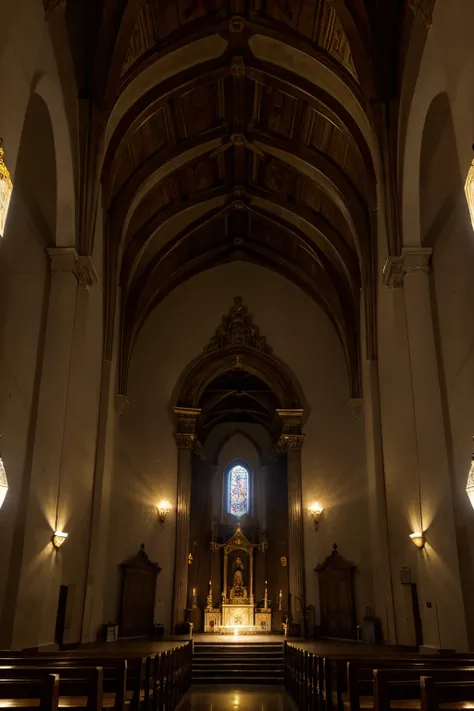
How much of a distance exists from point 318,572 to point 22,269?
11.1 metres

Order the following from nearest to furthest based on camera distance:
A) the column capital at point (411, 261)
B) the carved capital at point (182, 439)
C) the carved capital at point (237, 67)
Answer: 1. the column capital at point (411, 261)
2. the carved capital at point (237, 67)
3. the carved capital at point (182, 439)

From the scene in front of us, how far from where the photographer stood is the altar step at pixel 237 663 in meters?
13.1

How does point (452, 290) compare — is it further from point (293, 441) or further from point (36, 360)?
point (293, 441)

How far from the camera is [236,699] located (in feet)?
33.1

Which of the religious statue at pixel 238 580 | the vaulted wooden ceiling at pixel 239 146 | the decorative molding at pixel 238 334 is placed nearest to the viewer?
the vaulted wooden ceiling at pixel 239 146

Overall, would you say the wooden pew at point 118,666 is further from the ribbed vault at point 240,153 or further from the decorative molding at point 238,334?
the decorative molding at point 238,334

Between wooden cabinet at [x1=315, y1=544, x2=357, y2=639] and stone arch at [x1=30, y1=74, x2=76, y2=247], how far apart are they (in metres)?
10.5

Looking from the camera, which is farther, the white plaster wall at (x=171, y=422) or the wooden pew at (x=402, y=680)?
the white plaster wall at (x=171, y=422)

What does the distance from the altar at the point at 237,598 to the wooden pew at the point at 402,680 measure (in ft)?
52.5

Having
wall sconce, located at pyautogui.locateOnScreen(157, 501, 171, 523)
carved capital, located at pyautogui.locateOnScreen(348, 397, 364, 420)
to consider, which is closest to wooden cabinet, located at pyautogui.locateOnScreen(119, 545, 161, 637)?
wall sconce, located at pyautogui.locateOnScreen(157, 501, 171, 523)

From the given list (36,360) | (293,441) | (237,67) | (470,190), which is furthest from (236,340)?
(470,190)

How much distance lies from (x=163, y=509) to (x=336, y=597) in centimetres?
506

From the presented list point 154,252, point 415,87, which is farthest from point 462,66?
point 154,252

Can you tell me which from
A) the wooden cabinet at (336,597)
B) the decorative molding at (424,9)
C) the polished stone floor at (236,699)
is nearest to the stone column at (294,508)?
the wooden cabinet at (336,597)
